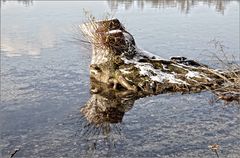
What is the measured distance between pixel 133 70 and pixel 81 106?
1.92 metres

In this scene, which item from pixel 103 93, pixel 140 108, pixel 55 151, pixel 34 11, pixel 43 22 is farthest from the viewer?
pixel 34 11

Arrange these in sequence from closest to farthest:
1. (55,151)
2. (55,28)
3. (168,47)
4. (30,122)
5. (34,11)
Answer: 1. (55,151)
2. (30,122)
3. (168,47)
4. (55,28)
5. (34,11)

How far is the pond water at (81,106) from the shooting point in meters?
7.78

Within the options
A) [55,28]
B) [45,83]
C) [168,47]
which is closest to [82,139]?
[45,83]

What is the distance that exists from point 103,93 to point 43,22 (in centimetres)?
1088

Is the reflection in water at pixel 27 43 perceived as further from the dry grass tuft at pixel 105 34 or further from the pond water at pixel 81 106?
the dry grass tuft at pixel 105 34

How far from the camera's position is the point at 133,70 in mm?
11188

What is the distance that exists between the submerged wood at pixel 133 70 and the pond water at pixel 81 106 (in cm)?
38

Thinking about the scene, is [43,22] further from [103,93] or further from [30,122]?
[30,122]

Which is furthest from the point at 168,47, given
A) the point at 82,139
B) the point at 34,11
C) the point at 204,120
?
the point at 34,11

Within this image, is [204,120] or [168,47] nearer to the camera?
[204,120]

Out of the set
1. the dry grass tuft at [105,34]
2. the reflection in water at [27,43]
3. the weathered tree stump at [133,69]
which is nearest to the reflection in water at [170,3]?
the reflection in water at [27,43]

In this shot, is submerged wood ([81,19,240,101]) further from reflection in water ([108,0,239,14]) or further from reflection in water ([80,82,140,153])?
reflection in water ([108,0,239,14])

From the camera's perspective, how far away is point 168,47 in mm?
15992
